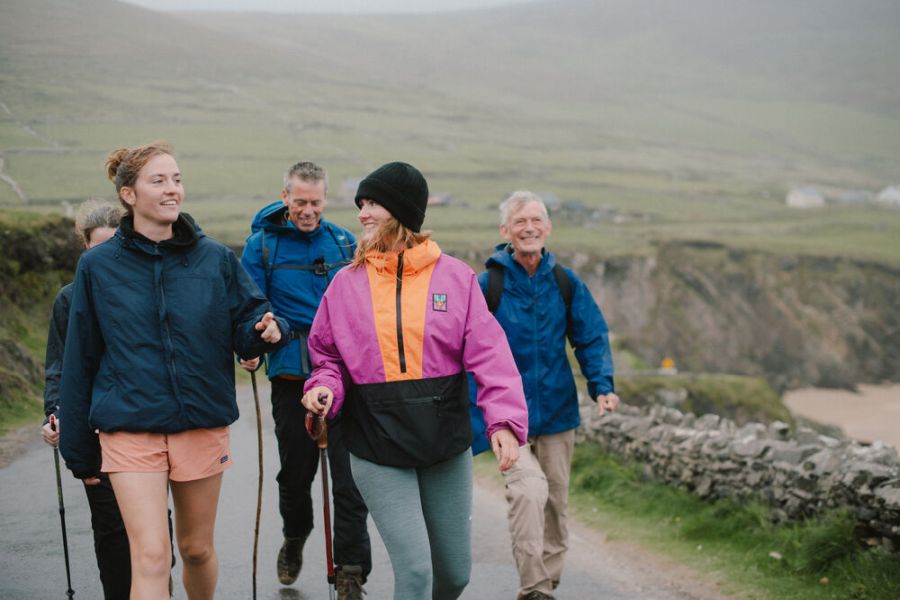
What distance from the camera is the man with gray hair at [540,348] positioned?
239 inches

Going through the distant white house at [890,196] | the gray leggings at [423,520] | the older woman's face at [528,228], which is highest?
the older woman's face at [528,228]

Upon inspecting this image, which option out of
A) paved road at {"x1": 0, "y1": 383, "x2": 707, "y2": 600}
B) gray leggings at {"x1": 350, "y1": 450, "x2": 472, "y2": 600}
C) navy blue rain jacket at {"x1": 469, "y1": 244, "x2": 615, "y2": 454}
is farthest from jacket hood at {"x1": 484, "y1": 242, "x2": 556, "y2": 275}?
paved road at {"x1": 0, "y1": 383, "x2": 707, "y2": 600}

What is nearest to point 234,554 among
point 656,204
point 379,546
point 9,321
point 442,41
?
point 379,546

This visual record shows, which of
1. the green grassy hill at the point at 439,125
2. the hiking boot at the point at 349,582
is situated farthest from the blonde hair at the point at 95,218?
the green grassy hill at the point at 439,125

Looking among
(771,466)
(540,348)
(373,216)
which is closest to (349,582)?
(540,348)

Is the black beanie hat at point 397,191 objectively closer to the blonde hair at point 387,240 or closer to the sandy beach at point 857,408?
the blonde hair at point 387,240

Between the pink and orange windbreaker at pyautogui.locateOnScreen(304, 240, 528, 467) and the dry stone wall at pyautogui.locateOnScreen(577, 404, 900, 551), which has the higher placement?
the pink and orange windbreaker at pyautogui.locateOnScreen(304, 240, 528, 467)

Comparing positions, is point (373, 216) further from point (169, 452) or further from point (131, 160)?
point (169, 452)

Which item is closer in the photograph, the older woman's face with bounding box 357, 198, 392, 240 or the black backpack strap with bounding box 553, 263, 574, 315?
the older woman's face with bounding box 357, 198, 392, 240

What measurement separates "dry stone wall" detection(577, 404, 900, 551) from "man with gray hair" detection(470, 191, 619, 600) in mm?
2033

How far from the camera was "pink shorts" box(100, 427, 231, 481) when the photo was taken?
4141 mm

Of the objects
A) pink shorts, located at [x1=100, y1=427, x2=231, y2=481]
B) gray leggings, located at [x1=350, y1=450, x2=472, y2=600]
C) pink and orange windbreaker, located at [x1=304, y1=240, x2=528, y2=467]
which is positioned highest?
pink and orange windbreaker, located at [x1=304, y1=240, x2=528, y2=467]

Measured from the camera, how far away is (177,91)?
7125 cm

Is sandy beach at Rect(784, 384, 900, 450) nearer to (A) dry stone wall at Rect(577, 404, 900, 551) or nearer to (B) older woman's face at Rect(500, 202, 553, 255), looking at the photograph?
(A) dry stone wall at Rect(577, 404, 900, 551)
